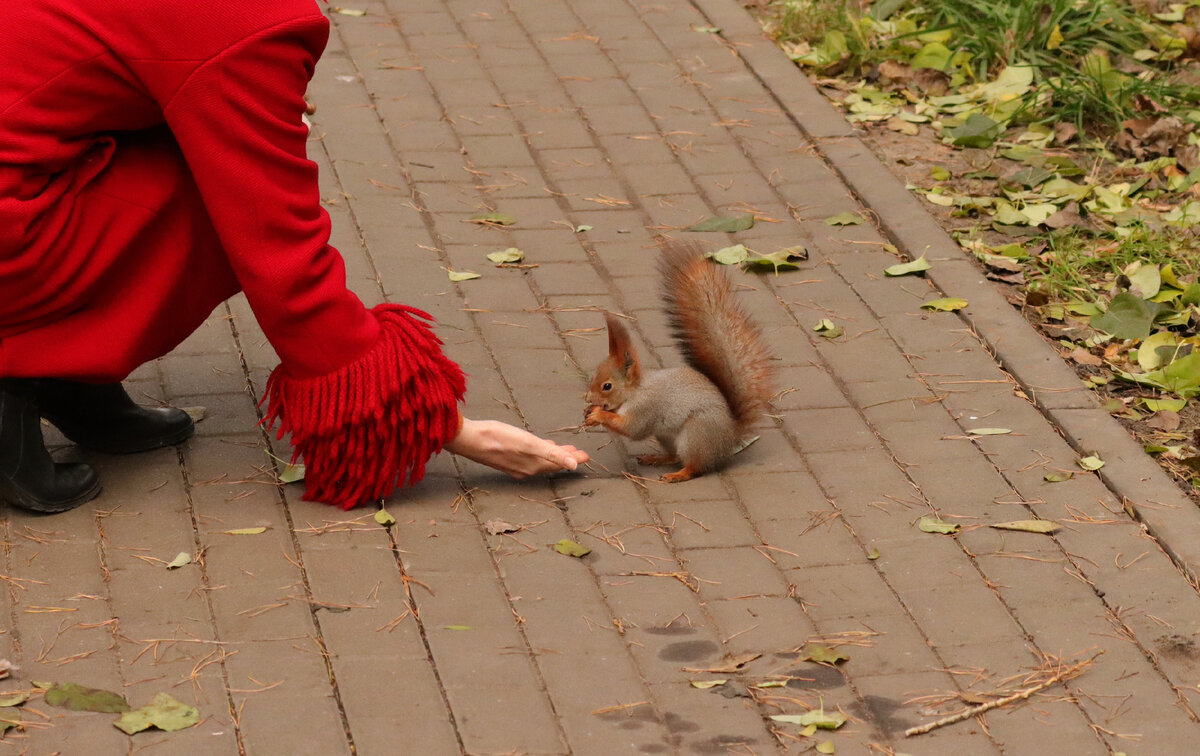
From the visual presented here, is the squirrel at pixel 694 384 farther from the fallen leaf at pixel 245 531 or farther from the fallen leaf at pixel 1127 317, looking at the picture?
the fallen leaf at pixel 1127 317

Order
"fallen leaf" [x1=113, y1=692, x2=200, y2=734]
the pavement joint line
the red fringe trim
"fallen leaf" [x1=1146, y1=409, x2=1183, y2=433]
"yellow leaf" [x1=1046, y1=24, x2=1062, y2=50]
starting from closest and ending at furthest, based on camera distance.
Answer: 1. "fallen leaf" [x1=113, y1=692, x2=200, y2=734]
2. the red fringe trim
3. the pavement joint line
4. "fallen leaf" [x1=1146, y1=409, x2=1183, y2=433]
5. "yellow leaf" [x1=1046, y1=24, x2=1062, y2=50]

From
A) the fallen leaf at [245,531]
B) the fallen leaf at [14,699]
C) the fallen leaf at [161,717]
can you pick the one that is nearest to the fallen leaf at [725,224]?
the fallen leaf at [245,531]

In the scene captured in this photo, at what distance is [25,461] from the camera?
3.29 metres

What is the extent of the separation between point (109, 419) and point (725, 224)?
91.1 inches

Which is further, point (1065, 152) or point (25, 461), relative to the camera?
point (1065, 152)

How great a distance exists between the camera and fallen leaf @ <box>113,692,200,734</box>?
2697 mm

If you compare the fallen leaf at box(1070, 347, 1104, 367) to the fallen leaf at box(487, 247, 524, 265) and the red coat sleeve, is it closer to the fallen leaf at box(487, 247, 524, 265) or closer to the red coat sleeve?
the fallen leaf at box(487, 247, 524, 265)

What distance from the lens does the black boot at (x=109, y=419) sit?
140 inches

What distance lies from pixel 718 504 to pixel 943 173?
94.1 inches

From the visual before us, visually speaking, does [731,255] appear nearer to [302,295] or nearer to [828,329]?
[828,329]

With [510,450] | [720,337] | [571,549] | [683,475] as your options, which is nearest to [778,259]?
[720,337]

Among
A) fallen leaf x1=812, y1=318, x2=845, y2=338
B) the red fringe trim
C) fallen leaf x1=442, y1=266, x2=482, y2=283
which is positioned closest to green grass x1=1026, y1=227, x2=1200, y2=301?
fallen leaf x1=812, y1=318, x2=845, y2=338

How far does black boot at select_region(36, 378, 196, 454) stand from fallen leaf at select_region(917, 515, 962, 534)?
76.5 inches

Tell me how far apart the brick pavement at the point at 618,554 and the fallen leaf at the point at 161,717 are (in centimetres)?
3
